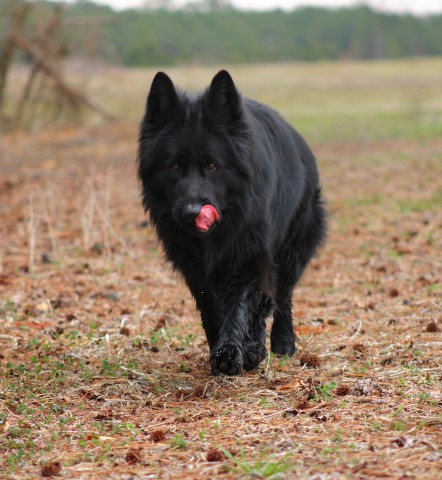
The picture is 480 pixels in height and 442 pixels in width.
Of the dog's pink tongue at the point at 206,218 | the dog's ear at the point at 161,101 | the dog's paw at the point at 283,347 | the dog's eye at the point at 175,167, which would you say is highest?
the dog's ear at the point at 161,101

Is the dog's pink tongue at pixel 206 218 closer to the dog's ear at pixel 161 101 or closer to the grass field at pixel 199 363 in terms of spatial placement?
the dog's ear at pixel 161 101

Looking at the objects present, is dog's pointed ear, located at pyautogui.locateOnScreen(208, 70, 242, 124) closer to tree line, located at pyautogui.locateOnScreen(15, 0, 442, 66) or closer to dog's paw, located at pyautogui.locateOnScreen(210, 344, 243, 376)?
dog's paw, located at pyautogui.locateOnScreen(210, 344, 243, 376)

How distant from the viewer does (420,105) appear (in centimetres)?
3319

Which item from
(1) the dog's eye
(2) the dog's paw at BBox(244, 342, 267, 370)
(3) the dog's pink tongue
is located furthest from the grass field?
(1) the dog's eye

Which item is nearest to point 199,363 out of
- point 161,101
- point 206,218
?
point 206,218

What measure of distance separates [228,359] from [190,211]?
1.08 meters

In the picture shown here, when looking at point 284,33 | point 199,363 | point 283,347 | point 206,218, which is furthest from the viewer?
point 284,33

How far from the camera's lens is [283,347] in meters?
6.42

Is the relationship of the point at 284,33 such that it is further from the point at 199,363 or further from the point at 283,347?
the point at 199,363

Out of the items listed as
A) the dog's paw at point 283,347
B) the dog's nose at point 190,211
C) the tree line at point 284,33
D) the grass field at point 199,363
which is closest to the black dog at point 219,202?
the dog's nose at point 190,211

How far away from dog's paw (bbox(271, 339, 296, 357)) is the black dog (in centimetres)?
71

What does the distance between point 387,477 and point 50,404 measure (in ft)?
7.69

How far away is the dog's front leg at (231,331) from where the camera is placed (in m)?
5.37

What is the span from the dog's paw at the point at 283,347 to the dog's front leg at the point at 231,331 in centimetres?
89
